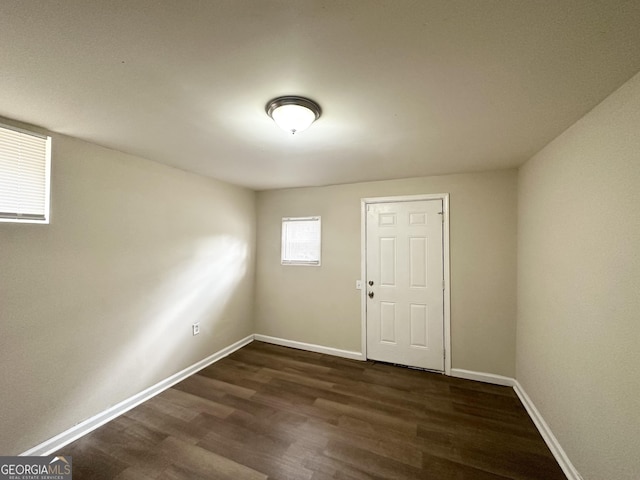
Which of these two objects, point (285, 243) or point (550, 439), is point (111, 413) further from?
point (550, 439)

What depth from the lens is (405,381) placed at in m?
2.74

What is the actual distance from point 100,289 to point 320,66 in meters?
2.44

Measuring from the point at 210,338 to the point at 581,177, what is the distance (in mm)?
3843

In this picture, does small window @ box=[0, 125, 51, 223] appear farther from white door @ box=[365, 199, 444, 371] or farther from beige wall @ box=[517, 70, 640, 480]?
beige wall @ box=[517, 70, 640, 480]

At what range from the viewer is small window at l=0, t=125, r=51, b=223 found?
163cm

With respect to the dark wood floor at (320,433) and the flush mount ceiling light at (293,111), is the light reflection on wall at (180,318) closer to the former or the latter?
the dark wood floor at (320,433)

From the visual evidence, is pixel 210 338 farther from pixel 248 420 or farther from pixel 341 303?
pixel 341 303

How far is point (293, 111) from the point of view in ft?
4.65

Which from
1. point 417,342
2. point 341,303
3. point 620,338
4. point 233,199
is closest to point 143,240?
point 233,199

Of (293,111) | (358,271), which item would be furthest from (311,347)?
(293,111)

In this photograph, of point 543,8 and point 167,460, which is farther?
point 167,460

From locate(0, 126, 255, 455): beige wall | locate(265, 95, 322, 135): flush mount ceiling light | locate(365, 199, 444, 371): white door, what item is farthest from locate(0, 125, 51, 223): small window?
locate(365, 199, 444, 371): white door

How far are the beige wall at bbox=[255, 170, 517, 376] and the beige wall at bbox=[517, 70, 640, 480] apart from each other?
531mm

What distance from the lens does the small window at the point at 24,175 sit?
5.36ft
